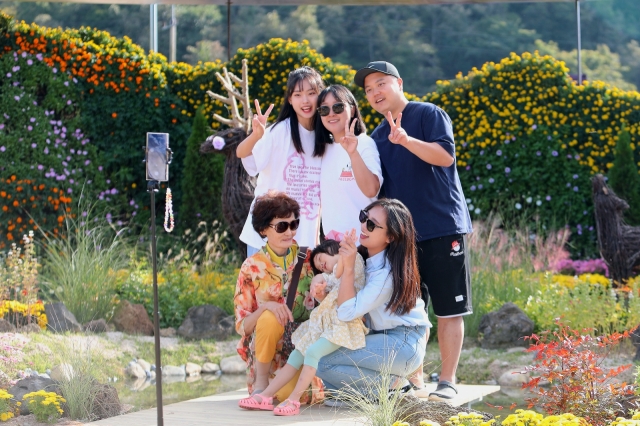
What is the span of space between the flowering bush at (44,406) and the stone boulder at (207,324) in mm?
3272

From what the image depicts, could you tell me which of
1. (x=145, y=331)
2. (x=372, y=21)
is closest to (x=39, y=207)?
(x=145, y=331)

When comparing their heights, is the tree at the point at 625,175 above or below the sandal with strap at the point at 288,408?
above

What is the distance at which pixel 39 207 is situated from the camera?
31.6ft

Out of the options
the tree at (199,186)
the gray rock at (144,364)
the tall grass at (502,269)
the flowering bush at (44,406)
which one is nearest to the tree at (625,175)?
the tall grass at (502,269)

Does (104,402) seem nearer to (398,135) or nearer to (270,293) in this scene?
(270,293)

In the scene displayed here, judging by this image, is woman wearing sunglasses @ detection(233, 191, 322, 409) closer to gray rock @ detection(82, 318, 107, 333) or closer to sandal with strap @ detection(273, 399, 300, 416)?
sandal with strap @ detection(273, 399, 300, 416)

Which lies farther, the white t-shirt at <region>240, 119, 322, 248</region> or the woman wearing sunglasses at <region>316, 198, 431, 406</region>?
the white t-shirt at <region>240, 119, 322, 248</region>

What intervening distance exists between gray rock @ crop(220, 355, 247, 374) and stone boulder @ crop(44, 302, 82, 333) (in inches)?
46.4

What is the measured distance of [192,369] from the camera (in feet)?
21.8

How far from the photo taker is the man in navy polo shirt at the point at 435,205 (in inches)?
159

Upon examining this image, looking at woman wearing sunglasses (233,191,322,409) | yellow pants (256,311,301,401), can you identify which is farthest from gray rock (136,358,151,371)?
yellow pants (256,311,301,401)

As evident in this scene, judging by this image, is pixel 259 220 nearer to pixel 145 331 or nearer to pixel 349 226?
pixel 349 226

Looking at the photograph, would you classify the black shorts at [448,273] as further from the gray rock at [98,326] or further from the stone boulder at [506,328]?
the gray rock at [98,326]

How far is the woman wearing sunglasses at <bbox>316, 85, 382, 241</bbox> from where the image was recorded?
13.3 ft
